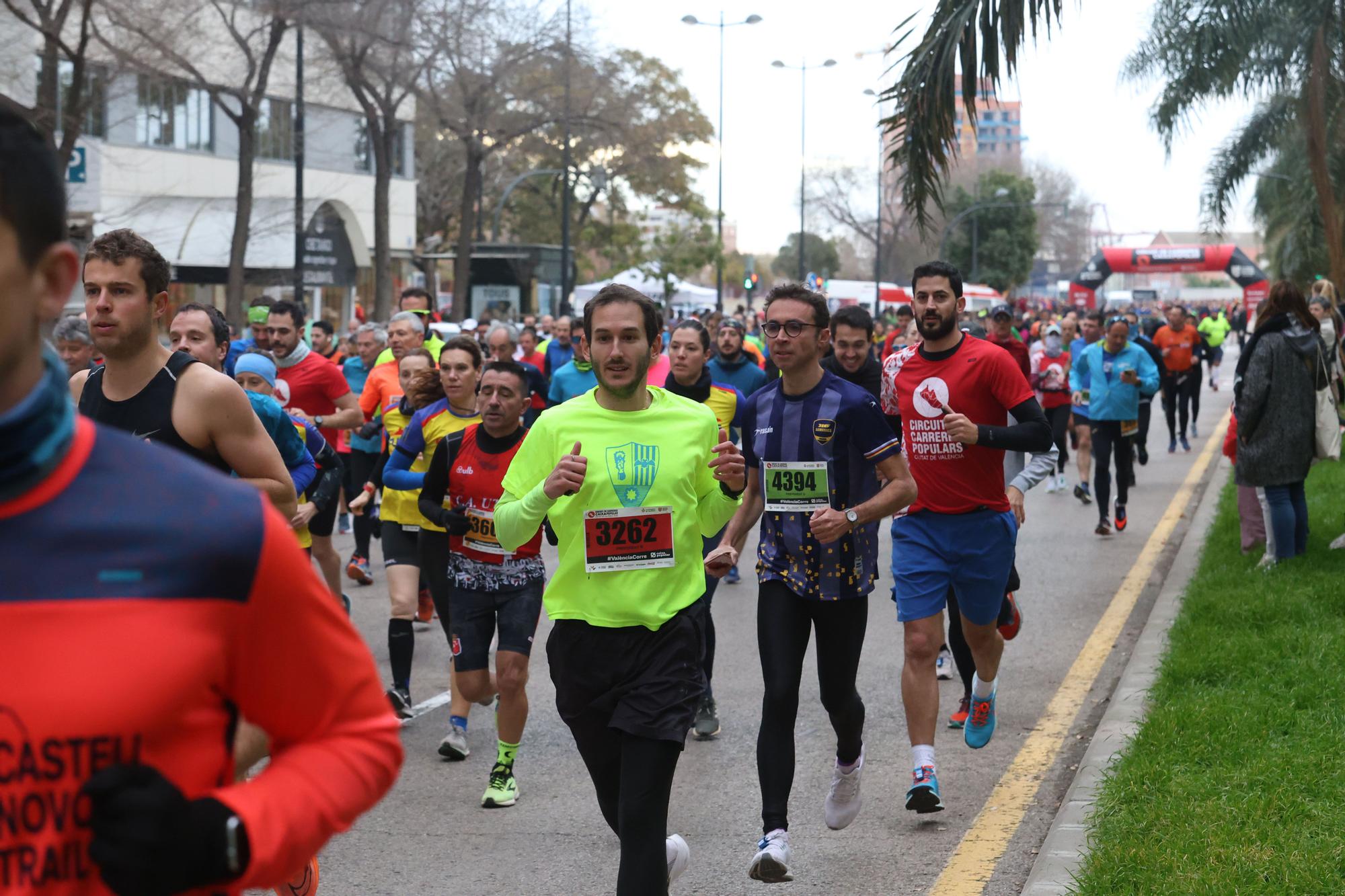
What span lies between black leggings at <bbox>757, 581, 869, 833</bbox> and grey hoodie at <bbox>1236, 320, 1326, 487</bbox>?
5460 millimetres

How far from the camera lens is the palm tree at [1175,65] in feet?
26.4

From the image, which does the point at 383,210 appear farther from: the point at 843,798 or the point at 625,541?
the point at 625,541

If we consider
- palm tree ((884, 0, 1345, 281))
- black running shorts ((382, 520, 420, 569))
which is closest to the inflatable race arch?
palm tree ((884, 0, 1345, 281))

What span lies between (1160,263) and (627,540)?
47.0 meters

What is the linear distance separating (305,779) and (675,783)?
4910 mm

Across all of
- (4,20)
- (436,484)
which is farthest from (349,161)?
(436,484)

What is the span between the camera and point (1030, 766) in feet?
21.8

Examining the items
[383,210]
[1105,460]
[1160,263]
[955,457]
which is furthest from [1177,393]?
[1160,263]

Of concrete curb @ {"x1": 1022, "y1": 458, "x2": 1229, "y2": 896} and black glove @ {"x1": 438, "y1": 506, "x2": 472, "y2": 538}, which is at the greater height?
black glove @ {"x1": 438, "y1": 506, "x2": 472, "y2": 538}

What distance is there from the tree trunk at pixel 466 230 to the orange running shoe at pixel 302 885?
113ft

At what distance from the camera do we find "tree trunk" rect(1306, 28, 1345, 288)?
12.1m

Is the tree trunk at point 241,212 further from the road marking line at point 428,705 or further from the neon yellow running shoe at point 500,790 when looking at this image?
the neon yellow running shoe at point 500,790

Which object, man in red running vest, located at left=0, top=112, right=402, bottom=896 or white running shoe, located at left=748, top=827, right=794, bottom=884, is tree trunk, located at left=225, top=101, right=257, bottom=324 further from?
man in red running vest, located at left=0, top=112, right=402, bottom=896

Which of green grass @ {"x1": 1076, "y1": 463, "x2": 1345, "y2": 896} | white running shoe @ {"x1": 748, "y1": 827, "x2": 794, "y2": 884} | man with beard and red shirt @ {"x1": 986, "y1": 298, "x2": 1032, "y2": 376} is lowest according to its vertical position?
white running shoe @ {"x1": 748, "y1": 827, "x2": 794, "y2": 884}
